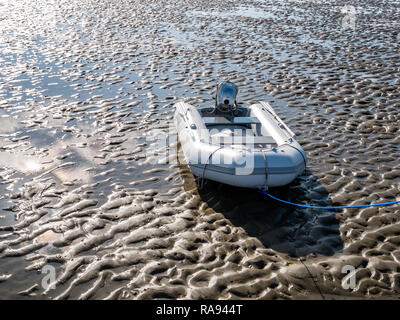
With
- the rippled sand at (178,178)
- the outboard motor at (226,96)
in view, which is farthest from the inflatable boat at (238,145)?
the rippled sand at (178,178)

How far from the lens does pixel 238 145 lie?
617 centimetres

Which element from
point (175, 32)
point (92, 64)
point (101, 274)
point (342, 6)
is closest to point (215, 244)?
point (101, 274)

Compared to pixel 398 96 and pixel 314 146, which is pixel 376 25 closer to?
pixel 398 96

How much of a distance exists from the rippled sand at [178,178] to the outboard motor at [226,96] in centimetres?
158

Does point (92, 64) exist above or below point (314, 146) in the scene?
above

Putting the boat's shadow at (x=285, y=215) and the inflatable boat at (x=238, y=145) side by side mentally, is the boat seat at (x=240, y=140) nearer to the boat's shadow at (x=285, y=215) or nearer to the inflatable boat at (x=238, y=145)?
the inflatable boat at (x=238, y=145)

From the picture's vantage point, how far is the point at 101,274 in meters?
4.73

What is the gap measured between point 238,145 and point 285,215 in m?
1.39

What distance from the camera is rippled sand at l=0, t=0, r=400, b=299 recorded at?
186 inches

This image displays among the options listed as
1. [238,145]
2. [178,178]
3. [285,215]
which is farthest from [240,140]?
[285,215]

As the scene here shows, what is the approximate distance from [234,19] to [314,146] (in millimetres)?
13581
